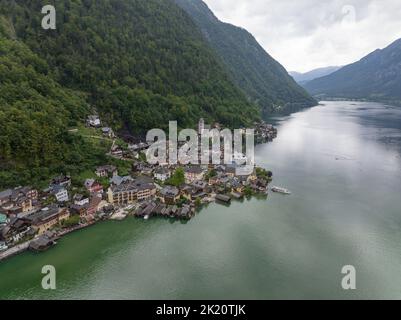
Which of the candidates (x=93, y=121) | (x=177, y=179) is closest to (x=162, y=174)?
(x=177, y=179)

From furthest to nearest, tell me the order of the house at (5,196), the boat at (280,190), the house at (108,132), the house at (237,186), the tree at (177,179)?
1. the house at (108,132)
2. the boat at (280,190)
3. the tree at (177,179)
4. the house at (237,186)
5. the house at (5,196)

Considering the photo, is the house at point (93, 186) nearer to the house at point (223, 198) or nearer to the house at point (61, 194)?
the house at point (61, 194)

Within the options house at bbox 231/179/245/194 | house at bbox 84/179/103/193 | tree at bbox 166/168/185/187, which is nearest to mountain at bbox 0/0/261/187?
house at bbox 84/179/103/193

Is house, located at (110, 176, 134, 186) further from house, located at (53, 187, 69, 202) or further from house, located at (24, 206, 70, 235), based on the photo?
house, located at (24, 206, 70, 235)

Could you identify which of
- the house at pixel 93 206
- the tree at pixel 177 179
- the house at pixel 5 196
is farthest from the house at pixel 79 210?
the tree at pixel 177 179

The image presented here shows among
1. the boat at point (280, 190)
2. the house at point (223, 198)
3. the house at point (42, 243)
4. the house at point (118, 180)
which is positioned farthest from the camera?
the boat at point (280, 190)

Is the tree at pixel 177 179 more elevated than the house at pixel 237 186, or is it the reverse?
the tree at pixel 177 179
